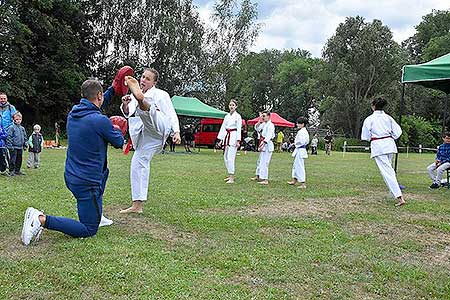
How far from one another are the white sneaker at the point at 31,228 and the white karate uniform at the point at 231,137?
241 inches

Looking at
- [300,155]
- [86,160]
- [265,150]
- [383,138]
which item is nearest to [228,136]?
[265,150]

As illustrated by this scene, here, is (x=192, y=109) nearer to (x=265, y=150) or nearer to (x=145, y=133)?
(x=265, y=150)

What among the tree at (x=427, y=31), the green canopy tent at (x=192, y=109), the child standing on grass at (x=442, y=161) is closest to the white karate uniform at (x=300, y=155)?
the child standing on grass at (x=442, y=161)

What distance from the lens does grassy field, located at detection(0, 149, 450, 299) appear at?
326cm

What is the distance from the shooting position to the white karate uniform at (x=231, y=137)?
10.1 meters

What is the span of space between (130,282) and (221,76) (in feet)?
109

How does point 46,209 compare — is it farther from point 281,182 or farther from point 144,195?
point 281,182

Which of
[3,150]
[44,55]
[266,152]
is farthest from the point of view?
[44,55]

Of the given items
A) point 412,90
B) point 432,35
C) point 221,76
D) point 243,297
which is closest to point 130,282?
point 243,297

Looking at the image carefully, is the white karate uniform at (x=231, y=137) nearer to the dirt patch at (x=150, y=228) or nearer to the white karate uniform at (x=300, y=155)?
the white karate uniform at (x=300, y=155)

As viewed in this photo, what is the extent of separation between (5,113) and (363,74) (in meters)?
40.9

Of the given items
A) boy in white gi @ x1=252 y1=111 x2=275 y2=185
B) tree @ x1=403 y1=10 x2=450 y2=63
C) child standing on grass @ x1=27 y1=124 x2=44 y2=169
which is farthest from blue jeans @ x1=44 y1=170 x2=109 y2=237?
tree @ x1=403 y1=10 x2=450 y2=63

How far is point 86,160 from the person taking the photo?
445cm

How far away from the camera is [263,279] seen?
350cm
